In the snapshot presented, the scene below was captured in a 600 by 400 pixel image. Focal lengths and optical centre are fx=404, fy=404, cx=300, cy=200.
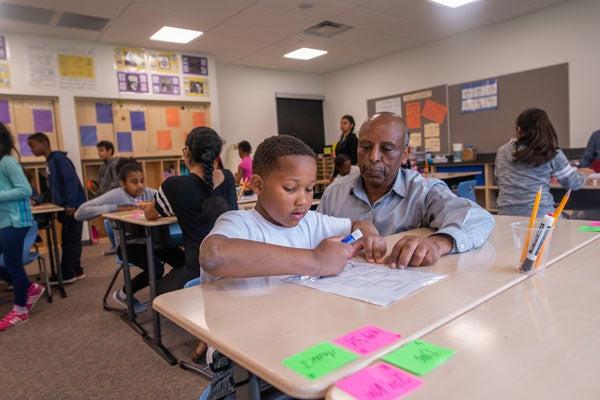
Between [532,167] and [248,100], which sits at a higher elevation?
[248,100]

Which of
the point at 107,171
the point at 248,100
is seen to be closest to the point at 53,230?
the point at 107,171

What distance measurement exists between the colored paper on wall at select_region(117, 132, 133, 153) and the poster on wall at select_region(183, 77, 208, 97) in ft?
3.44

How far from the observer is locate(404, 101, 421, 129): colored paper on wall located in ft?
21.3

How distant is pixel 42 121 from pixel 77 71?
76 cm

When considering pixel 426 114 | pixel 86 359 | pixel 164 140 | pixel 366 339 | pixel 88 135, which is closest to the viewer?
pixel 366 339

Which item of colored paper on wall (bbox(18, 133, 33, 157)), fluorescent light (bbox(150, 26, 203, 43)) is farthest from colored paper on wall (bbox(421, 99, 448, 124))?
colored paper on wall (bbox(18, 133, 33, 157))

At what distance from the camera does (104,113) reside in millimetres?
5477

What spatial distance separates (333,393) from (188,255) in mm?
1913

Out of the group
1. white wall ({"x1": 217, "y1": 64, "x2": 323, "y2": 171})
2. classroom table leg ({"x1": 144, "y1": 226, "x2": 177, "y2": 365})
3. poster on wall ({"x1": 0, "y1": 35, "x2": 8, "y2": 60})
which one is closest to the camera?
classroom table leg ({"x1": 144, "y1": 226, "x2": 177, "y2": 365})

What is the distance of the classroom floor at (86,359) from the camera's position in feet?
6.07

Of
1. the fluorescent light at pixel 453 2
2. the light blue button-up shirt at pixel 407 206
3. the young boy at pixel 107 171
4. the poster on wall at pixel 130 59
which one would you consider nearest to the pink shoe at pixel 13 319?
the young boy at pixel 107 171

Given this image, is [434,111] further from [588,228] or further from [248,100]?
[588,228]

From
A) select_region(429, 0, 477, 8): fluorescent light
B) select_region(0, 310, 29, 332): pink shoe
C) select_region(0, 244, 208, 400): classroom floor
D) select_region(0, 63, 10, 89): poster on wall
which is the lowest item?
select_region(0, 244, 208, 400): classroom floor

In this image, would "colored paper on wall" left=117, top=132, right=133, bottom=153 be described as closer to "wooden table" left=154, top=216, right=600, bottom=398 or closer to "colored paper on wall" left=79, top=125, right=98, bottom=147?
"colored paper on wall" left=79, top=125, right=98, bottom=147
